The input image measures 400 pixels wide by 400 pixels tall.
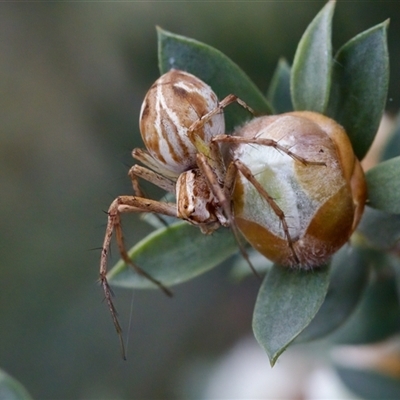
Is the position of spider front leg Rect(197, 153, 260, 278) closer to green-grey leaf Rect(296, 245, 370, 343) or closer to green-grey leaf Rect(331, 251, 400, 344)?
green-grey leaf Rect(296, 245, 370, 343)

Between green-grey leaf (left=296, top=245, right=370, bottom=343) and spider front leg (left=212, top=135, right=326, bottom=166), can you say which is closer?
spider front leg (left=212, top=135, right=326, bottom=166)

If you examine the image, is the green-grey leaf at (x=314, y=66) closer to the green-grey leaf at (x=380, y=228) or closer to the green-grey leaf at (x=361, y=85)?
the green-grey leaf at (x=361, y=85)

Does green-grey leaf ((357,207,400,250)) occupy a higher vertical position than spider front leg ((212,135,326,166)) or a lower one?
lower

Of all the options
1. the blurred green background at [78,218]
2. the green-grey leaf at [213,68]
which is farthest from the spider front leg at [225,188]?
the blurred green background at [78,218]

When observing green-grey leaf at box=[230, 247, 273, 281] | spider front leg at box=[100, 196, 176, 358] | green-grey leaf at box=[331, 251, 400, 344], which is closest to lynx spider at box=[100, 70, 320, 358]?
spider front leg at box=[100, 196, 176, 358]

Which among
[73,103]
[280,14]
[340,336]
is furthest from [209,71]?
[73,103]

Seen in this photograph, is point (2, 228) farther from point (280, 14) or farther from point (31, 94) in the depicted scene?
point (280, 14)
